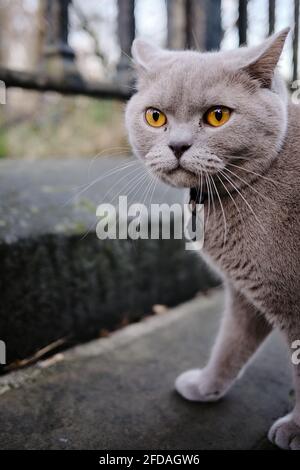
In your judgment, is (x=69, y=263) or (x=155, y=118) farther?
(x=69, y=263)

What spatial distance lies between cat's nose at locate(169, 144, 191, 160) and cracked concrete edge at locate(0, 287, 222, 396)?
0.83 m

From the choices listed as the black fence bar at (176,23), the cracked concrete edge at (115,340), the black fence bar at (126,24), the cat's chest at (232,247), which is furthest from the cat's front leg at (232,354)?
the black fence bar at (176,23)

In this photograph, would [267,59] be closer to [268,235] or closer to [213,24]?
[268,235]

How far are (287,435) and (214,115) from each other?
846 millimetres

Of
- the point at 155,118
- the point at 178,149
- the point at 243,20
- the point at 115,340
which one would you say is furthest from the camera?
the point at 243,20

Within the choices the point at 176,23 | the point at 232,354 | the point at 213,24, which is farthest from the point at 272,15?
the point at 232,354

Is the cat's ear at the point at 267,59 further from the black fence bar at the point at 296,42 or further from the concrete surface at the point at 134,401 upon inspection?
the black fence bar at the point at 296,42

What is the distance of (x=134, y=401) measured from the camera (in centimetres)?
127

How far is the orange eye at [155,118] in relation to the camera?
1.12 metres

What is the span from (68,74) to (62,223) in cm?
104

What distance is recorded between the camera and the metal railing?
6.83 ft

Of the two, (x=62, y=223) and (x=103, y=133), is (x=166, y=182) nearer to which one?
(x=62, y=223)

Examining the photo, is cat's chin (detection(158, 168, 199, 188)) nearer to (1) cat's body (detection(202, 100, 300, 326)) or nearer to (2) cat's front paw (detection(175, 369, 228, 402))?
(1) cat's body (detection(202, 100, 300, 326))

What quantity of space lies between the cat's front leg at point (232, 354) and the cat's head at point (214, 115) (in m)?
0.44
